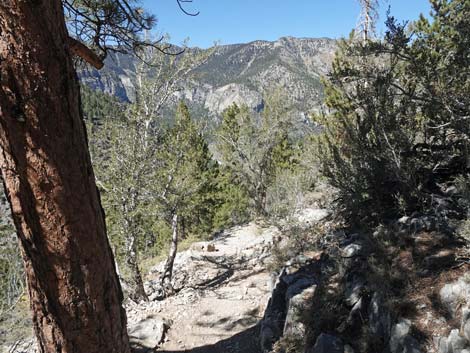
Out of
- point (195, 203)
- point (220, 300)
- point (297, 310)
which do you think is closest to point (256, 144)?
point (195, 203)

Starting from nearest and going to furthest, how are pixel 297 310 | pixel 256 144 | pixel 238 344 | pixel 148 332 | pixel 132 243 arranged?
pixel 297 310 < pixel 238 344 < pixel 148 332 < pixel 132 243 < pixel 256 144

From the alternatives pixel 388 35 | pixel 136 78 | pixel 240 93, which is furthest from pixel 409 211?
pixel 240 93

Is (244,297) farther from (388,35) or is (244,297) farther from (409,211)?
(388,35)

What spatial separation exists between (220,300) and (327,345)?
4.32m

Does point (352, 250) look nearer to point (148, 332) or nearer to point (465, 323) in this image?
point (465, 323)

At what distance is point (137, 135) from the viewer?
24.0 ft

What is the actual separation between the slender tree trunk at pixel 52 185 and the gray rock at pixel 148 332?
4909 millimetres

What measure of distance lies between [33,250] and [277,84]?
16990 mm

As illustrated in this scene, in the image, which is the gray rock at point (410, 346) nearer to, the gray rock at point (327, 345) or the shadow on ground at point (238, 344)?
the gray rock at point (327, 345)

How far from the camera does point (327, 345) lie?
351cm

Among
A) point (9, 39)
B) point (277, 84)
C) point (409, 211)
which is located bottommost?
point (409, 211)

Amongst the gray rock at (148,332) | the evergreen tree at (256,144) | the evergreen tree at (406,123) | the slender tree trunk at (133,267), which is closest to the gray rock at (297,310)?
the evergreen tree at (406,123)

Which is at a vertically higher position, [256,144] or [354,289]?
→ [256,144]

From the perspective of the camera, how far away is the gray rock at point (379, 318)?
322cm
